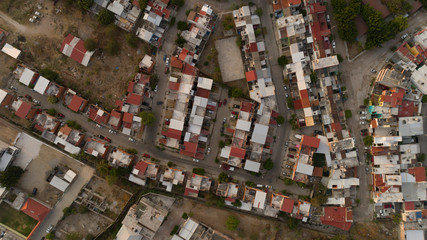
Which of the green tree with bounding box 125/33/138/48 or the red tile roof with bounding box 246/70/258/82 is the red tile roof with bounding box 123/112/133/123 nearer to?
the green tree with bounding box 125/33/138/48

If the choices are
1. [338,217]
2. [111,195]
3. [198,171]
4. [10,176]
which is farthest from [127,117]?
[338,217]

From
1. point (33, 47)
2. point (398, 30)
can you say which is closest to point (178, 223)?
point (33, 47)

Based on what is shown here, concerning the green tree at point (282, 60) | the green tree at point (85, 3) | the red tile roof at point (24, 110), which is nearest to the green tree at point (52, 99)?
the red tile roof at point (24, 110)

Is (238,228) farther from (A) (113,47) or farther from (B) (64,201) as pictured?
(A) (113,47)

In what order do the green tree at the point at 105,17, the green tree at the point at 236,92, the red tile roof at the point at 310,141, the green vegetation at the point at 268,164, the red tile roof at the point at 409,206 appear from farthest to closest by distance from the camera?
the red tile roof at the point at 409,206
the green vegetation at the point at 268,164
the green tree at the point at 236,92
the red tile roof at the point at 310,141
the green tree at the point at 105,17

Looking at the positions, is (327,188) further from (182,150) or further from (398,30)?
(398,30)

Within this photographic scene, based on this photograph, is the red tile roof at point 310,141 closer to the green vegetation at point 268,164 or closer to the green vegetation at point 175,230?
the green vegetation at point 268,164

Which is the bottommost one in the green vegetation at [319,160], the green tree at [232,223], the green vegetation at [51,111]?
the green tree at [232,223]
